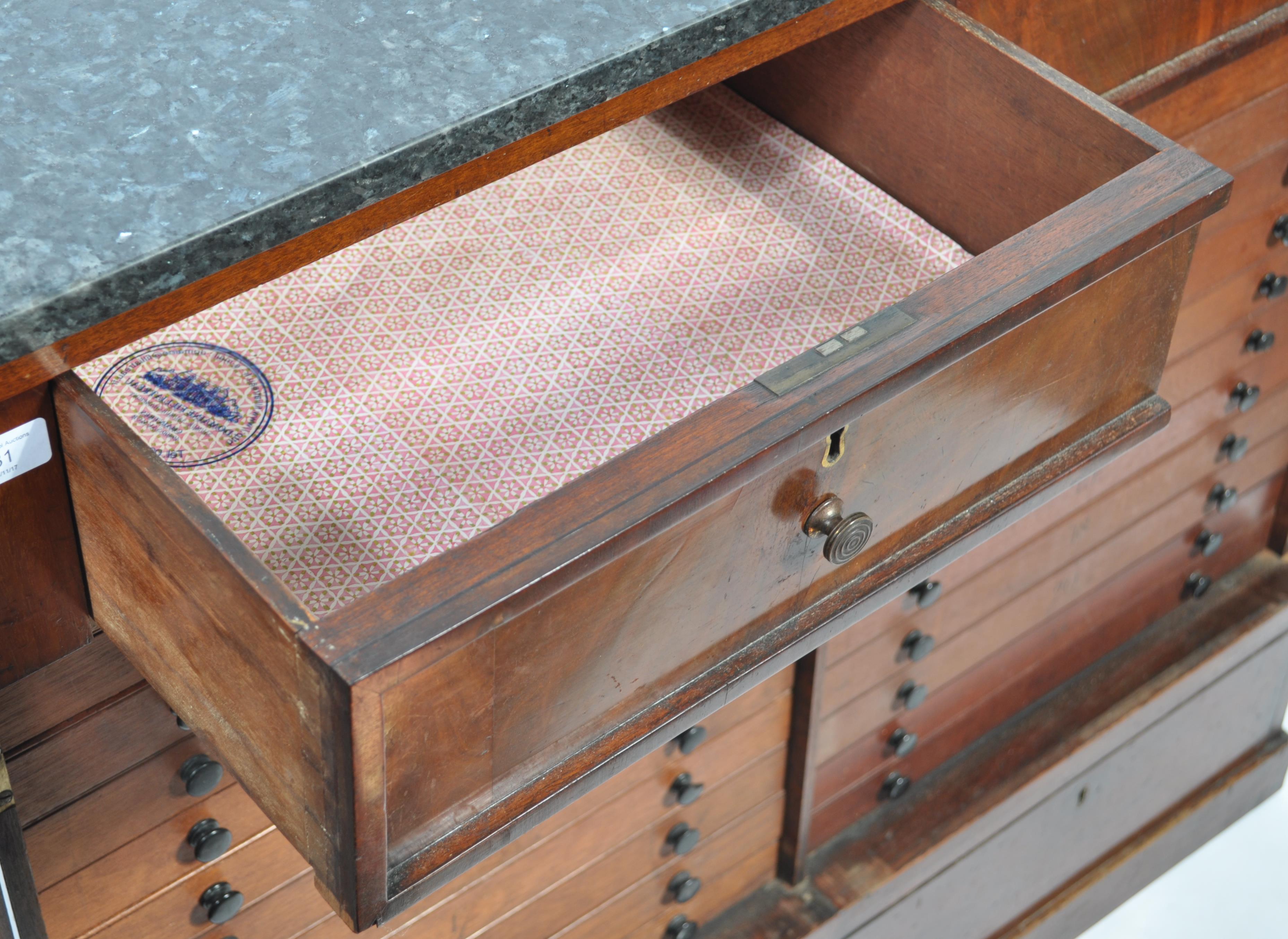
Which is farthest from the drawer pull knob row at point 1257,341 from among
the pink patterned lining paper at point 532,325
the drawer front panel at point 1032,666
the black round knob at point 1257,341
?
the pink patterned lining paper at point 532,325

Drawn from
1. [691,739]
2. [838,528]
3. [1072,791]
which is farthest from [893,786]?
[838,528]

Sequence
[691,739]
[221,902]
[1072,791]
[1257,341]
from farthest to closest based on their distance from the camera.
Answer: [1072,791] < [1257,341] < [691,739] < [221,902]

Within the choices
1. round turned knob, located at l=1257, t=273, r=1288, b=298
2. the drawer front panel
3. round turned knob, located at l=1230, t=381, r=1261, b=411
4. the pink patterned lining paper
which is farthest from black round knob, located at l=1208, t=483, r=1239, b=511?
the pink patterned lining paper

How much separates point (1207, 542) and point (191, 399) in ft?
4.61

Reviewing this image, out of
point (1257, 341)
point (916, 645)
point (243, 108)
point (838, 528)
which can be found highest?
point (243, 108)

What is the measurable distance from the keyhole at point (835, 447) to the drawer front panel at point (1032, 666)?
866mm

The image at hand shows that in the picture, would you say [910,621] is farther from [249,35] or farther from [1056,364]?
[249,35]

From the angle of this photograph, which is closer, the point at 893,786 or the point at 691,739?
→ the point at 691,739

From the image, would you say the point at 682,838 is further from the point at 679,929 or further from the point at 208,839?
the point at 208,839

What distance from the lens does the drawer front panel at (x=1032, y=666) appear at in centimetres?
175

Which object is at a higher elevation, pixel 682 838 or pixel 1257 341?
pixel 1257 341

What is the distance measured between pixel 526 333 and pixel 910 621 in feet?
2.18

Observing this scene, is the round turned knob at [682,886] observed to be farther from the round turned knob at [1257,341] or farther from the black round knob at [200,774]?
the round turned knob at [1257,341]

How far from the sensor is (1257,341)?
186cm
